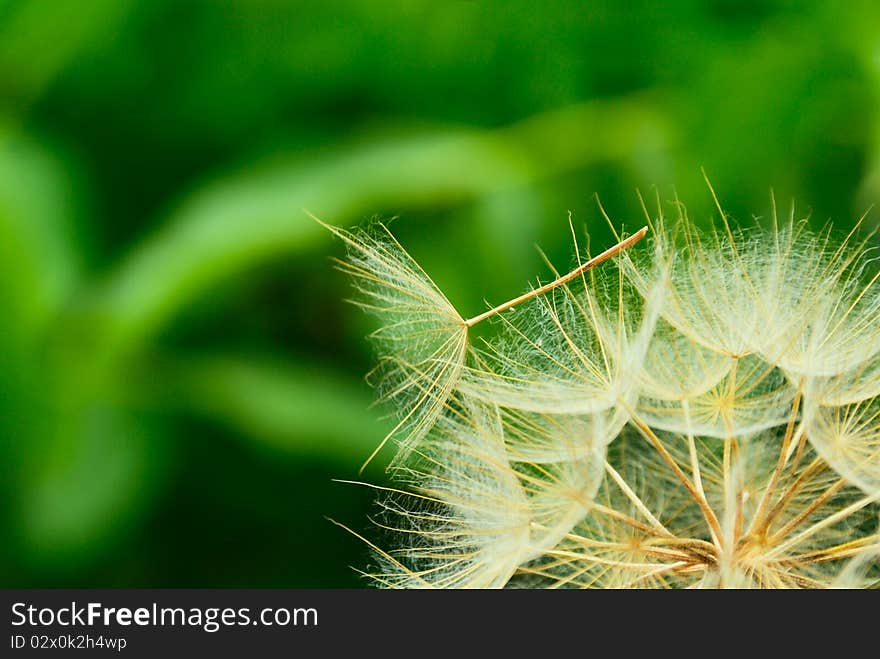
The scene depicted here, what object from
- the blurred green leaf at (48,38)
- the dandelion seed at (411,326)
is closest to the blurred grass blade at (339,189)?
the blurred green leaf at (48,38)

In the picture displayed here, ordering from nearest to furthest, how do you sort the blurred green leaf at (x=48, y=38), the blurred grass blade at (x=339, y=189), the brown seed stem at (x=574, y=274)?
the brown seed stem at (x=574, y=274) → the blurred grass blade at (x=339, y=189) → the blurred green leaf at (x=48, y=38)

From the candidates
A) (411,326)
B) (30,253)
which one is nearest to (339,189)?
(30,253)

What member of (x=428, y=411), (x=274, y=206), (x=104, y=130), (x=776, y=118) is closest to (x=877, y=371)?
(x=428, y=411)

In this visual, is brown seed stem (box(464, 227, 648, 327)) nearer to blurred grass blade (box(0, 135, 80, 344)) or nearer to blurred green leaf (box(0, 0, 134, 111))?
blurred grass blade (box(0, 135, 80, 344))

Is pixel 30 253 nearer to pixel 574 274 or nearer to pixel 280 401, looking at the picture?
pixel 280 401

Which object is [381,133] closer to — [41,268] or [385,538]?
[41,268]

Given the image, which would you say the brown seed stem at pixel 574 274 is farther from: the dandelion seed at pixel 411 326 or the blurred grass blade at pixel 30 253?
the blurred grass blade at pixel 30 253

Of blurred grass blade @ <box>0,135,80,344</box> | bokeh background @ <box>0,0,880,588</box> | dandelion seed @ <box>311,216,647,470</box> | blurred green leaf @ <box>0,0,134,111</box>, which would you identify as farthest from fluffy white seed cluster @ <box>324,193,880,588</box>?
blurred green leaf @ <box>0,0,134,111</box>
